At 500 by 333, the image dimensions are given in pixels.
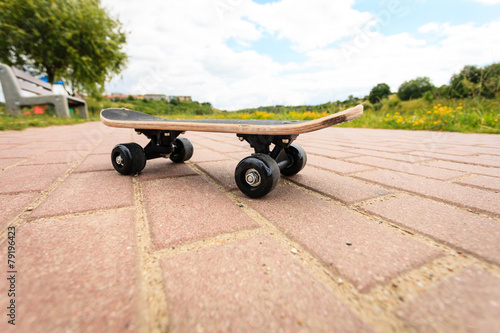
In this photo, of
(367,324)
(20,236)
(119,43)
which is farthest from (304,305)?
(119,43)

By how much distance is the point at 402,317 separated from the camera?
1.43ft

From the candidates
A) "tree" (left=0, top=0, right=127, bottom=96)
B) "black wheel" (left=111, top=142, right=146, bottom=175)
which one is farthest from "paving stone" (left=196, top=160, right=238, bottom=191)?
"tree" (left=0, top=0, right=127, bottom=96)

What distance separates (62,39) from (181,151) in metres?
12.0

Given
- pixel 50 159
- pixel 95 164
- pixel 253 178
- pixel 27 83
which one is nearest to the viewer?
pixel 253 178

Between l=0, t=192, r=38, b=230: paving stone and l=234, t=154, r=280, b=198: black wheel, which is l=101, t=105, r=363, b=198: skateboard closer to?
l=234, t=154, r=280, b=198: black wheel

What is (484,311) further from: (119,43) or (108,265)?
(119,43)

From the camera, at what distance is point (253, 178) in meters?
1.04

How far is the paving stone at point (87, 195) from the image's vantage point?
0.90 metres

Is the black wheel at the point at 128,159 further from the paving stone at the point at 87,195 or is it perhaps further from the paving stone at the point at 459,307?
the paving stone at the point at 459,307

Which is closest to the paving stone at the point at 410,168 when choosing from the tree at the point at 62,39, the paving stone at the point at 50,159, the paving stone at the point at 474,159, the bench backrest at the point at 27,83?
the paving stone at the point at 474,159

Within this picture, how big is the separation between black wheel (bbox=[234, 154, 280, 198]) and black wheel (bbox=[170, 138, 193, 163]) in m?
0.85

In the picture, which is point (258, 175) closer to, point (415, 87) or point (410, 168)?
point (410, 168)

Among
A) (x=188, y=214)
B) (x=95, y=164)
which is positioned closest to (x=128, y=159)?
(x=95, y=164)

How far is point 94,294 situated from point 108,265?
94mm
